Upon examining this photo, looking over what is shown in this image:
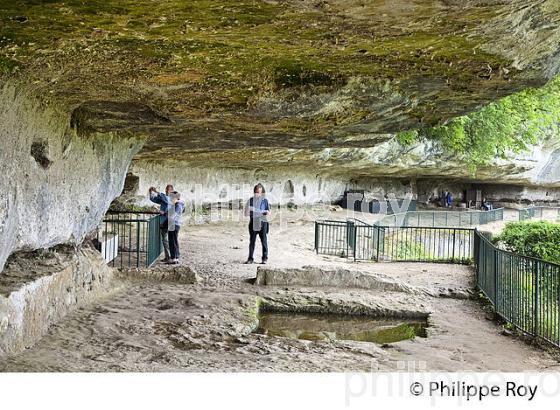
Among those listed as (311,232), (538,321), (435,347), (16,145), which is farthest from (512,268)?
(311,232)

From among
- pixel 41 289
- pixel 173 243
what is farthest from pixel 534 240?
pixel 41 289

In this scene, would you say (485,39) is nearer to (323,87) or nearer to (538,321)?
(323,87)

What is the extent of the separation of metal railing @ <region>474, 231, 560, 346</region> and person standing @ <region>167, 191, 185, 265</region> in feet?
20.1

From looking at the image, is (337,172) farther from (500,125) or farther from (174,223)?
(174,223)

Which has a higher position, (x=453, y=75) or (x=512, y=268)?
(x=453, y=75)

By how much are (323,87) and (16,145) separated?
3388 millimetres

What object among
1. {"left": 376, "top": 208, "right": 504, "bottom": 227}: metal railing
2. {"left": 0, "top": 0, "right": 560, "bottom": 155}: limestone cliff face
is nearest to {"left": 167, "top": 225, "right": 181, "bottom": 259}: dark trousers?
{"left": 0, "top": 0, "right": 560, "bottom": 155}: limestone cliff face

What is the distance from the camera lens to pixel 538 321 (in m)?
7.57

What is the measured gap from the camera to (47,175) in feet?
22.6

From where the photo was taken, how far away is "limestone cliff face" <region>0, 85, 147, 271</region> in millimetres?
5633

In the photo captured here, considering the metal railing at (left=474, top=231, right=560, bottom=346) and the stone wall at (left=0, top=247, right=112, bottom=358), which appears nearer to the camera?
the stone wall at (left=0, top=247, right=112, bottom=358)

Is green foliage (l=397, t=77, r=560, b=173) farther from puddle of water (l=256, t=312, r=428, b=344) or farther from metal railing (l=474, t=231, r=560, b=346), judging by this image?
puddle of water (l=256, t=312, r=428, b=344)
